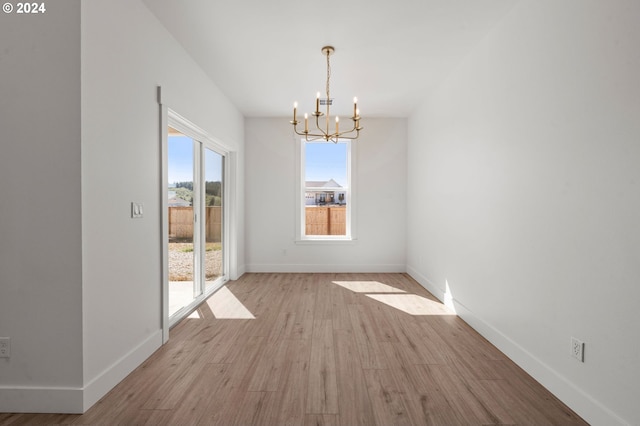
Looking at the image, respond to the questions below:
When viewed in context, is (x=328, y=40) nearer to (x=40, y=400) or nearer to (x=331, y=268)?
(x=40, y=400)

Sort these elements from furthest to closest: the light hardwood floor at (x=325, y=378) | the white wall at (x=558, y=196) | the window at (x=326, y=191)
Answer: the window at (x=326, y=191)
the light hardwood floor at (x=325, y=378)
the white wall at (x=558, y=196)

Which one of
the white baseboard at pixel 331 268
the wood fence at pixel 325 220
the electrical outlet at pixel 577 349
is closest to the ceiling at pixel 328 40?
the wood fence at pixel 325 220

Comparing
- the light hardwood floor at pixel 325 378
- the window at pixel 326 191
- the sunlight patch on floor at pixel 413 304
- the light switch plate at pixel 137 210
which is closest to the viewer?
the light hardwood floor at pixel 325 378

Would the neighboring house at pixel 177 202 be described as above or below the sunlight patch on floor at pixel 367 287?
above

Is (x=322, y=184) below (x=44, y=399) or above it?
above

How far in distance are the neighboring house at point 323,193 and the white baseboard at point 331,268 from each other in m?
1.15

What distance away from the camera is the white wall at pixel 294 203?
5797 millimetres

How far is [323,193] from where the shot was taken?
6.02 meters

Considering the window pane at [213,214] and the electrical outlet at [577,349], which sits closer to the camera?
the electrical outlet at [577,349]

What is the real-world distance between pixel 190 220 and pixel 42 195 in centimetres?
190

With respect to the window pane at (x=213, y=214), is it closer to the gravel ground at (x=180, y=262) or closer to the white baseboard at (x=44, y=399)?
the gravel ground at (x=180, y=262)

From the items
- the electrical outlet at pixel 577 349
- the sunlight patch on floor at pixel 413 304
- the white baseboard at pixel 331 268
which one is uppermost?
the electrical outlet at pixel 577 349

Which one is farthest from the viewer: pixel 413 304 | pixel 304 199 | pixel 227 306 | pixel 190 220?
pixel 304 199

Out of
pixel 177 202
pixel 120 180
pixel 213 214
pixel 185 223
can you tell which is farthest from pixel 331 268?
pixel 120 180
